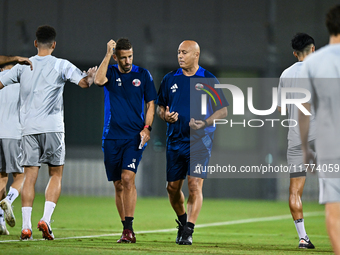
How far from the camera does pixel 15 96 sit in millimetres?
7621

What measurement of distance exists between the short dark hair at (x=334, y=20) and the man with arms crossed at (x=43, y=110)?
356 cm

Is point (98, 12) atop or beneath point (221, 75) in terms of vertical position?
atop

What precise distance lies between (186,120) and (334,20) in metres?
3.34

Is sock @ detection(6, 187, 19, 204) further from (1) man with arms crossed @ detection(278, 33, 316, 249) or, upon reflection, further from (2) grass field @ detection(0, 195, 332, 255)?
(1) man with arms crossed @ detection(278, 33, 316, 249)

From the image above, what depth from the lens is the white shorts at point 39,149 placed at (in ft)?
21.4

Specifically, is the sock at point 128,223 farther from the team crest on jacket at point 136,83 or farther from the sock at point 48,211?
the team crest on jacket at point 136,83

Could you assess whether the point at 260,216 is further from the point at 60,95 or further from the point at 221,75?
the point at 221,75

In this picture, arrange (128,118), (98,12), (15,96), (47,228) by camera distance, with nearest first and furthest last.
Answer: (47,228) < (128,118) < (15,96) < (98,12)

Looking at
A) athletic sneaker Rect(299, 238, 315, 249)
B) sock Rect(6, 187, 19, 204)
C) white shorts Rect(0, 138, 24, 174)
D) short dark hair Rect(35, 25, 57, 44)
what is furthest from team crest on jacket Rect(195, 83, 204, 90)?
sock Rect(6, 187, 19, 204)

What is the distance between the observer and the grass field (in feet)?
18.2

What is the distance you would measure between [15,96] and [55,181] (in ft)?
5.50

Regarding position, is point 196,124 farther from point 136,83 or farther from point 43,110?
point 43,110

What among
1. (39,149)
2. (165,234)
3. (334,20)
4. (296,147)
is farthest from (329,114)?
(165,234)

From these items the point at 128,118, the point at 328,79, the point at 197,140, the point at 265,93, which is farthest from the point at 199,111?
the point at 265,93
